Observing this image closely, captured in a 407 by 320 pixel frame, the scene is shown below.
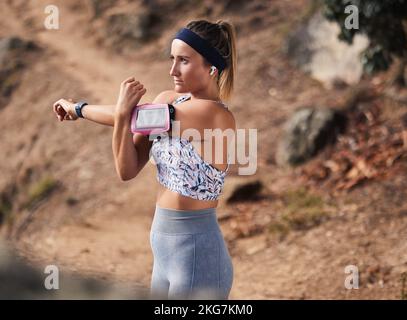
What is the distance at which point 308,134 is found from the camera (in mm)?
11562

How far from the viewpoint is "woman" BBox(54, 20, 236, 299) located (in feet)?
11.2

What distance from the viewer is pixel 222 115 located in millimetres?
3484

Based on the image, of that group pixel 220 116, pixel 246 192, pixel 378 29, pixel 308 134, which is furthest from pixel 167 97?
pixel 308 134

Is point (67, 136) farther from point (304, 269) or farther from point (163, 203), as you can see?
point (163, 203)

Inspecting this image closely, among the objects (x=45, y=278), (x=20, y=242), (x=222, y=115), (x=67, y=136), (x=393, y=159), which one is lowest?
(x=45, y=278)

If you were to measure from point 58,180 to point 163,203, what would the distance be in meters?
9.37

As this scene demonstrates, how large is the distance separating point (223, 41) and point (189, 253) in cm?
111

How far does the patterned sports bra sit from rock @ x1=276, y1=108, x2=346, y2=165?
802 cm

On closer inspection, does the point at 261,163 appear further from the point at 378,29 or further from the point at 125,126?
the point at 125,126

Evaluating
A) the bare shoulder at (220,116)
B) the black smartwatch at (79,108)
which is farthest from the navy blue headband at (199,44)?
the black smartwatch at (79,108)

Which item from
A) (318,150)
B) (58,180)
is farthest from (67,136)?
(318,150)

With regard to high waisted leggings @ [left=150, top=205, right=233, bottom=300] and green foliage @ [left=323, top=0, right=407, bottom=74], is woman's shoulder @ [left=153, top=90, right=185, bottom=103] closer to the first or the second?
high waisted leggings @ [left=150, top=205, right=233, bottom=300]

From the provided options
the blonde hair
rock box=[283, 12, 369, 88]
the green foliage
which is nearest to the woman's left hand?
the blonde hair

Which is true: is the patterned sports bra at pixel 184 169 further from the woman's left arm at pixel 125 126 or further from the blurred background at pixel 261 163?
the blurred background at pixel 261 163
